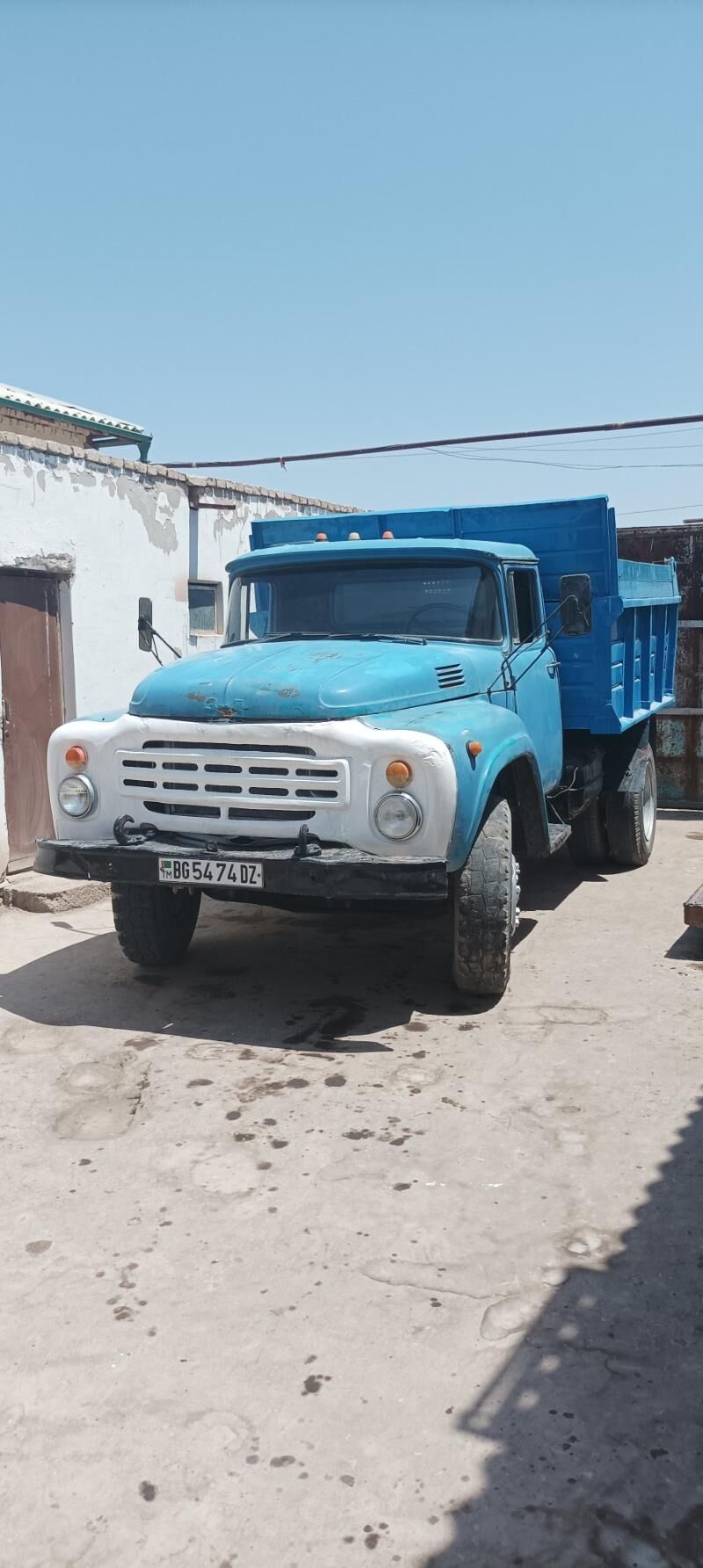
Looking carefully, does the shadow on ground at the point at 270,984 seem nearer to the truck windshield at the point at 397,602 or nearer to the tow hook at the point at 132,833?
the tow hook at the point at 132,833

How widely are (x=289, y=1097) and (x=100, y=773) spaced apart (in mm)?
1684

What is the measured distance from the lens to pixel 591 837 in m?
7.82

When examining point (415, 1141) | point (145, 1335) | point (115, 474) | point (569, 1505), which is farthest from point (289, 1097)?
point (115, 474)

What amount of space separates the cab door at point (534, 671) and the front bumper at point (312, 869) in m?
1.55

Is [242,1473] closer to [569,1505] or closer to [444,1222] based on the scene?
[569,1505]

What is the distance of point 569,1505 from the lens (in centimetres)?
215

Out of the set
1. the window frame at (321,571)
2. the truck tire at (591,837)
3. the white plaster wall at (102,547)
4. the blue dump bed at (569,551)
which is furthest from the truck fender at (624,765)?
the white plaster wall at (102,547)

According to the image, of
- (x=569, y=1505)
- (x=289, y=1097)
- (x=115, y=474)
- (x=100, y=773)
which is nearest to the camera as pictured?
(x=569, y=1505)

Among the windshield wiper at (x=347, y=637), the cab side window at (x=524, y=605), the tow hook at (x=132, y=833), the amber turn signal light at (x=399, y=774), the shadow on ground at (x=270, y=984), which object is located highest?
the cab side window at (x=524, y=605)

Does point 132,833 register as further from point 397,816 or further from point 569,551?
point 569,551

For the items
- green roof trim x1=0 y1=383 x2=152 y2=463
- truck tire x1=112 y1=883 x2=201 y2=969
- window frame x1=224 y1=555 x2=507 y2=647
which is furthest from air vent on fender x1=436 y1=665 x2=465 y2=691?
green roof trim x1=0 y1=383 x2=152 y2=463

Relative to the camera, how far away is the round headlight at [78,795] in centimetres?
491

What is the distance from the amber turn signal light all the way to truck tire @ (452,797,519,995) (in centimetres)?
59

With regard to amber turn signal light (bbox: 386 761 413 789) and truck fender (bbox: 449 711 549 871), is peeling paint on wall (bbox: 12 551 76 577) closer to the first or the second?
truck fender (bbox: 449 711 549 871)
